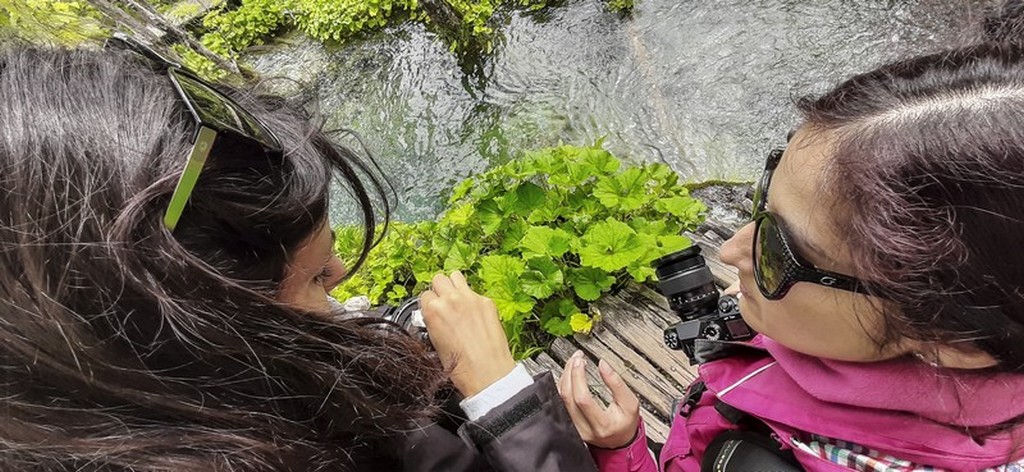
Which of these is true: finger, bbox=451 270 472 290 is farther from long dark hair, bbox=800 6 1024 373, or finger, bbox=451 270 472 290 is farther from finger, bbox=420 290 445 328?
long dark hair, bbox=800 6 1024 373

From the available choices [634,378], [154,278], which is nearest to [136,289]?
[154,278]

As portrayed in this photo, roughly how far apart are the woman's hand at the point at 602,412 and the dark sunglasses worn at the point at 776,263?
20.2 inches

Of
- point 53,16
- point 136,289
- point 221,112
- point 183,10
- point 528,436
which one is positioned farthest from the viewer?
point 183,10

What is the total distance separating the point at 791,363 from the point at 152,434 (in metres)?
1.06

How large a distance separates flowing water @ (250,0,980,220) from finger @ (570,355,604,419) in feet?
8.70

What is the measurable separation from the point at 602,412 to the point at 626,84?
11.7 feet

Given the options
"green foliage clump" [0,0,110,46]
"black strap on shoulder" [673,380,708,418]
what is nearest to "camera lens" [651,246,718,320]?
"black strap on shoulder" [673,380,708,418]

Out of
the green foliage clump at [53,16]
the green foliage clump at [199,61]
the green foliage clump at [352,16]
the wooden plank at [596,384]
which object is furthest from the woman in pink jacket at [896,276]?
the green foliage clump at [352,16]

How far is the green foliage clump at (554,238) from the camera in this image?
2.53 m

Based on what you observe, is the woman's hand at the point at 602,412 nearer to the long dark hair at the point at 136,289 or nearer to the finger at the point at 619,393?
the finger at the point at 619,393

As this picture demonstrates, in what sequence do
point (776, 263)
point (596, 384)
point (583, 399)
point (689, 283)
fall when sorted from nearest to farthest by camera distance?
1. point (776, 263)
2. point (583, 399)
3. point (689, 283)
4. point (596, 384)

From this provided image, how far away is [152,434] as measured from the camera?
0.84m

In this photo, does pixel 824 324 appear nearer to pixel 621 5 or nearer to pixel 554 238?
pixel 554 238

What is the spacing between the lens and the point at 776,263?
106 centimetres
